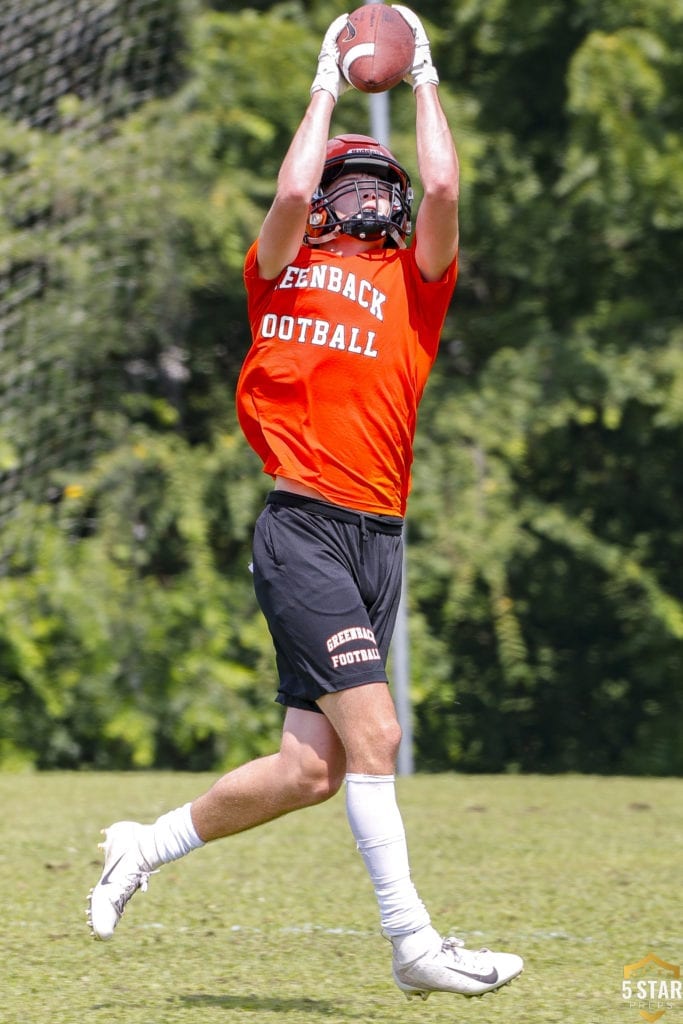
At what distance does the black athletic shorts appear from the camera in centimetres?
354

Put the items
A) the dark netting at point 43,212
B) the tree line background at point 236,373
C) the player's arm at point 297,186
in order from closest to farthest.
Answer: the player's arm at point 297,186, the dark netting at point 43,212, the tree line background at point 236,373

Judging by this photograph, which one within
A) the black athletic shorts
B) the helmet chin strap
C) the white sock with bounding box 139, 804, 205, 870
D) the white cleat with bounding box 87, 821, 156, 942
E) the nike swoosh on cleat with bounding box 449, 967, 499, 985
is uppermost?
the helmet chin strap

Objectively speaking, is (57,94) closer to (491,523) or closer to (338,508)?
(491,523)

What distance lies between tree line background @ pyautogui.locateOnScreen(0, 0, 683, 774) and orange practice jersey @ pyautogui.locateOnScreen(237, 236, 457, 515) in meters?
5.87

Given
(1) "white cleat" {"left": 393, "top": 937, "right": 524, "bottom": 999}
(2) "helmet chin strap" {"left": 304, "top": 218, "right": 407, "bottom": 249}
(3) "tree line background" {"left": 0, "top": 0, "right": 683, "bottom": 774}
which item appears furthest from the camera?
(3) "tree line background" {"left": 0, "top": 0, "right": 683, "bottom": 774}

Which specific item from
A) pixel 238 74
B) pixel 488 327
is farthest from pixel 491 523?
pixel 238 74

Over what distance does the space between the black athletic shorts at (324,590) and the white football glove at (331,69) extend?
106cm

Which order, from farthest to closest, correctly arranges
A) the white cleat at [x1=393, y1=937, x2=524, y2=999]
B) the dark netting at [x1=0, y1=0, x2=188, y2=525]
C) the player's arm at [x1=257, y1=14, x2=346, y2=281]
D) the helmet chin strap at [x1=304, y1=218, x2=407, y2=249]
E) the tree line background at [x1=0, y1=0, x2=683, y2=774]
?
the tree line background at [x1=0, y1=0, x2=683, y2=774]
the dark netting at [x1=0, y1=0, x2=188, y2=525]
the helmet chin strap at [x1=304, y1=218, x2=407, y2=249]
the player's arm at [x1=257, y1=14, x2=346, y2=281]
the white cleat at [x1=393, y1=937, x2=524, y2=999]

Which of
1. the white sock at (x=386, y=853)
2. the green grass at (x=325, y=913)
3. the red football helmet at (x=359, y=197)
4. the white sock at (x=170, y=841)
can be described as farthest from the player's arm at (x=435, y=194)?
the green grass at (x=325, y=913)

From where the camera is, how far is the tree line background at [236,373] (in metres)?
9.58

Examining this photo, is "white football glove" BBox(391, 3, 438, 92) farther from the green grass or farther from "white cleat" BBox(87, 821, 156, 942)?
the green grass

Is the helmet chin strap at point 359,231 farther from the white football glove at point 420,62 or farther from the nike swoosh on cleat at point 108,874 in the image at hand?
the nike swoosh on cleat at point 108,874

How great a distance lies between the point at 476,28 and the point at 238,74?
5.87ft

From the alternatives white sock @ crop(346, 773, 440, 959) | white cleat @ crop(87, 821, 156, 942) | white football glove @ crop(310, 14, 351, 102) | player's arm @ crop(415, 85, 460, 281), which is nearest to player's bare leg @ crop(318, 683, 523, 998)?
white sock @ crop(346, 773, 440, 959)
